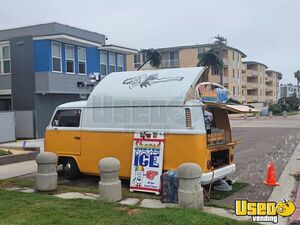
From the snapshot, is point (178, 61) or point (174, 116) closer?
point (174, 116)

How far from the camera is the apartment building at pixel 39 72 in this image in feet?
81.1

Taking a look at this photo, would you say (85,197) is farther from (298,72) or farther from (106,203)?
(298,72)

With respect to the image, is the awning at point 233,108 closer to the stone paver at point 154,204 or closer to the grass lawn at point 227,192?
the grass lawn at point 227,192

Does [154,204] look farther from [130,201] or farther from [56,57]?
[56,57]

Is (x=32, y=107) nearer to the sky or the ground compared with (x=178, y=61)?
nearer to the ground

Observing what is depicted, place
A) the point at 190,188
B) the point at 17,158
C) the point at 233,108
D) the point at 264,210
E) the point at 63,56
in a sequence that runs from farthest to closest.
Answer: the point at 63,56 → the point at 17,158 → the point at 233,108 → the point at 190,188 → the point at 264,210

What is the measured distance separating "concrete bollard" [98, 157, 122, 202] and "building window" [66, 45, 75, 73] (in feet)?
63.0

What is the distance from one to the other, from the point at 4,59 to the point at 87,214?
21775 millimetres

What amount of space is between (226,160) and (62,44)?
61.2ft

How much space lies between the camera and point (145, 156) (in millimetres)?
9086

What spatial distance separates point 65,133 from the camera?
1072cm

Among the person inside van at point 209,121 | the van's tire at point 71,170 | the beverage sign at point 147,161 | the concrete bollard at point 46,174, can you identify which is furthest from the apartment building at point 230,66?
the concrete bollard at point 46,174

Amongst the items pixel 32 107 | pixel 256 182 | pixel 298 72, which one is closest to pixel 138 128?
pixel 256 182

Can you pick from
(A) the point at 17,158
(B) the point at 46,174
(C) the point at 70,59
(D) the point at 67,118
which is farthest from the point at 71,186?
(C) the point at 70,59
